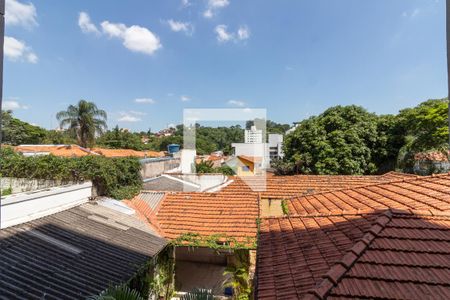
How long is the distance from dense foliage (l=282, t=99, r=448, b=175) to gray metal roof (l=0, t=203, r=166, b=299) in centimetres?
1593

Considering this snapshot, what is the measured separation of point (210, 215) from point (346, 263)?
7.58m

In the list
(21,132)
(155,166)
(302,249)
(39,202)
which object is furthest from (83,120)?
(302,249)

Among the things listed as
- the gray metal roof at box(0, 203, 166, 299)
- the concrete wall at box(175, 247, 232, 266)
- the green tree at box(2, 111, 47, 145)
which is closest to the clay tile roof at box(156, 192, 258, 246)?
the gray metal roof at box(0, 203, 166, 299)

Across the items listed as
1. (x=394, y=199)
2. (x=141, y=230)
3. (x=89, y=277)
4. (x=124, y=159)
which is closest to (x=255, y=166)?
(x=124, y=159)

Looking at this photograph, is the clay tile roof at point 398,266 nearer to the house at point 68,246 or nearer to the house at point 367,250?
the house at point 367,250

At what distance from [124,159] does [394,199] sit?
10032mm

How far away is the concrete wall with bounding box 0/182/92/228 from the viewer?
6852mm

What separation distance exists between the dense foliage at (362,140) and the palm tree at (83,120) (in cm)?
2394

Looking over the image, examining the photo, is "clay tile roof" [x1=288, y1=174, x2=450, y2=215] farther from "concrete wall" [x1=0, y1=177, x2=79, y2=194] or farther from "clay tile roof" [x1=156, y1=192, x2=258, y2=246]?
"concrete wall" [x1=0, y1=177, x2=79, y2=194]

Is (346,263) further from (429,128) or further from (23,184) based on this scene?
(429,128)

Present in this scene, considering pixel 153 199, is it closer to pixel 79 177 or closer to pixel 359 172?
pixel 79 177

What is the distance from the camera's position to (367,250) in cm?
405

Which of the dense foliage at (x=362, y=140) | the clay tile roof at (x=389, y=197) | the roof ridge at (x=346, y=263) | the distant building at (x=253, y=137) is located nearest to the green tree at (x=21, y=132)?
the distant building at (x=253, y=137)

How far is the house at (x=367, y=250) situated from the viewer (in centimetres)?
328
